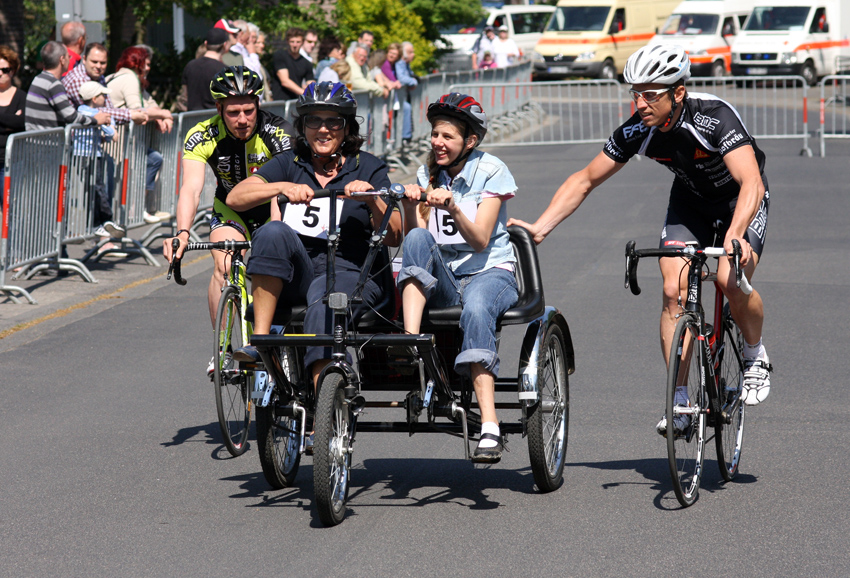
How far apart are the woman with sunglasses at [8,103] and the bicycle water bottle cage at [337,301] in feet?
21.6

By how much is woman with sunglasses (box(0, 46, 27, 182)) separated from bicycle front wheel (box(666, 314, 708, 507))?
7137 mm

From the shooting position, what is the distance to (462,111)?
540cm

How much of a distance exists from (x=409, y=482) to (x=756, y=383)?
5.73ft

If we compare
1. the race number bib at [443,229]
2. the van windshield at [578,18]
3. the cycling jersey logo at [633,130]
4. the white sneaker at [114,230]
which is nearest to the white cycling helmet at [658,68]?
the cycling jersey logo at [633,130]

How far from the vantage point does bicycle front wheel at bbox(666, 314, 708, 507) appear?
17.3 feet

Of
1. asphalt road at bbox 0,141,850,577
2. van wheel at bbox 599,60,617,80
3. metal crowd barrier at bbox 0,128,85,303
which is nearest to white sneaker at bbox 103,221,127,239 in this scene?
metal crowd barrier at bbox 0,128,85,303

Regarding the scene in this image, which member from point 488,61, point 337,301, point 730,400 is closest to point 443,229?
point 337,301

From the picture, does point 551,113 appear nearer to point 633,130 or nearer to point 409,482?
point 633,130

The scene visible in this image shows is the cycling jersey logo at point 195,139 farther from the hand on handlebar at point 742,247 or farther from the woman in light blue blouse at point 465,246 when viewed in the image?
the hand on handlebar at point 742,247

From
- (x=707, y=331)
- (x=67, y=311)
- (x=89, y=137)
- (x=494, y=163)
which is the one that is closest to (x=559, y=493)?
(x=707, y=331)

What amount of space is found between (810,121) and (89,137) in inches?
726

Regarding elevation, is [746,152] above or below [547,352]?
above

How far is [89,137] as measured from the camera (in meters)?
11.3

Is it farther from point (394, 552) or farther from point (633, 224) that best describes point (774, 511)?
point (633, 224)
